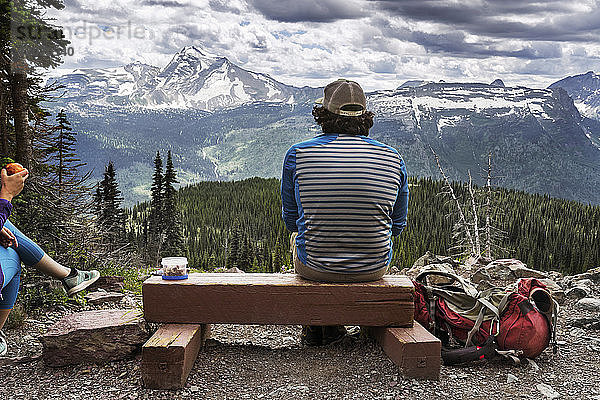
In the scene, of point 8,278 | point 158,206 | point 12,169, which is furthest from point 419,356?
point 158,206

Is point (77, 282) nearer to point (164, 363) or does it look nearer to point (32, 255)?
point (32, 255)

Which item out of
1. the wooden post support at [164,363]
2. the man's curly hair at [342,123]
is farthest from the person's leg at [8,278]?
the man's curly hair at [342,123]

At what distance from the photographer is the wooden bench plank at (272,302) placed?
5344mm

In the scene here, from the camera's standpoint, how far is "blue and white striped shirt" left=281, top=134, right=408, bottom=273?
511 centimetres

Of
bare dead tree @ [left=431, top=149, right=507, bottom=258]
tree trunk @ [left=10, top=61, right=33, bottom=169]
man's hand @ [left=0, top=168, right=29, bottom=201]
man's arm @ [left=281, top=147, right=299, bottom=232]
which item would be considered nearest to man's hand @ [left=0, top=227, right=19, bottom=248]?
man's hand @ [left=0, top=168, right=29, bottom=201]

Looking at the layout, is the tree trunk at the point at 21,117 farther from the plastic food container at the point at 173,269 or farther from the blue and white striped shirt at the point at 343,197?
the blue and white striped shirt at the point at 343,197

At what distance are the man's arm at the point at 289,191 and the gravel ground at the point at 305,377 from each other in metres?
1.47

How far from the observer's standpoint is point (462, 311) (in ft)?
19.9

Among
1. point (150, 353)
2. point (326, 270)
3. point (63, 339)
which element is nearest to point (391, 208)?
point (326, 270)

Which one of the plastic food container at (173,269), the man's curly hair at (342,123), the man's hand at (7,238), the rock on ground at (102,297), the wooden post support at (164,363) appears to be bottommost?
the rock on ground at (102,297)

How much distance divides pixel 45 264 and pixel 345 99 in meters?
3.73

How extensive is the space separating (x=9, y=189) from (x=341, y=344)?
384 centimetres

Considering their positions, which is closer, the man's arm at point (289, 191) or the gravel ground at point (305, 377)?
the gravel ground at point (305, 377)

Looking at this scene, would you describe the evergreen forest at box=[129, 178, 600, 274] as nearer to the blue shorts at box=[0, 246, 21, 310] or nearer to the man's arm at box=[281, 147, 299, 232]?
the blue shorts at box=[0, 246, 21, 310]
